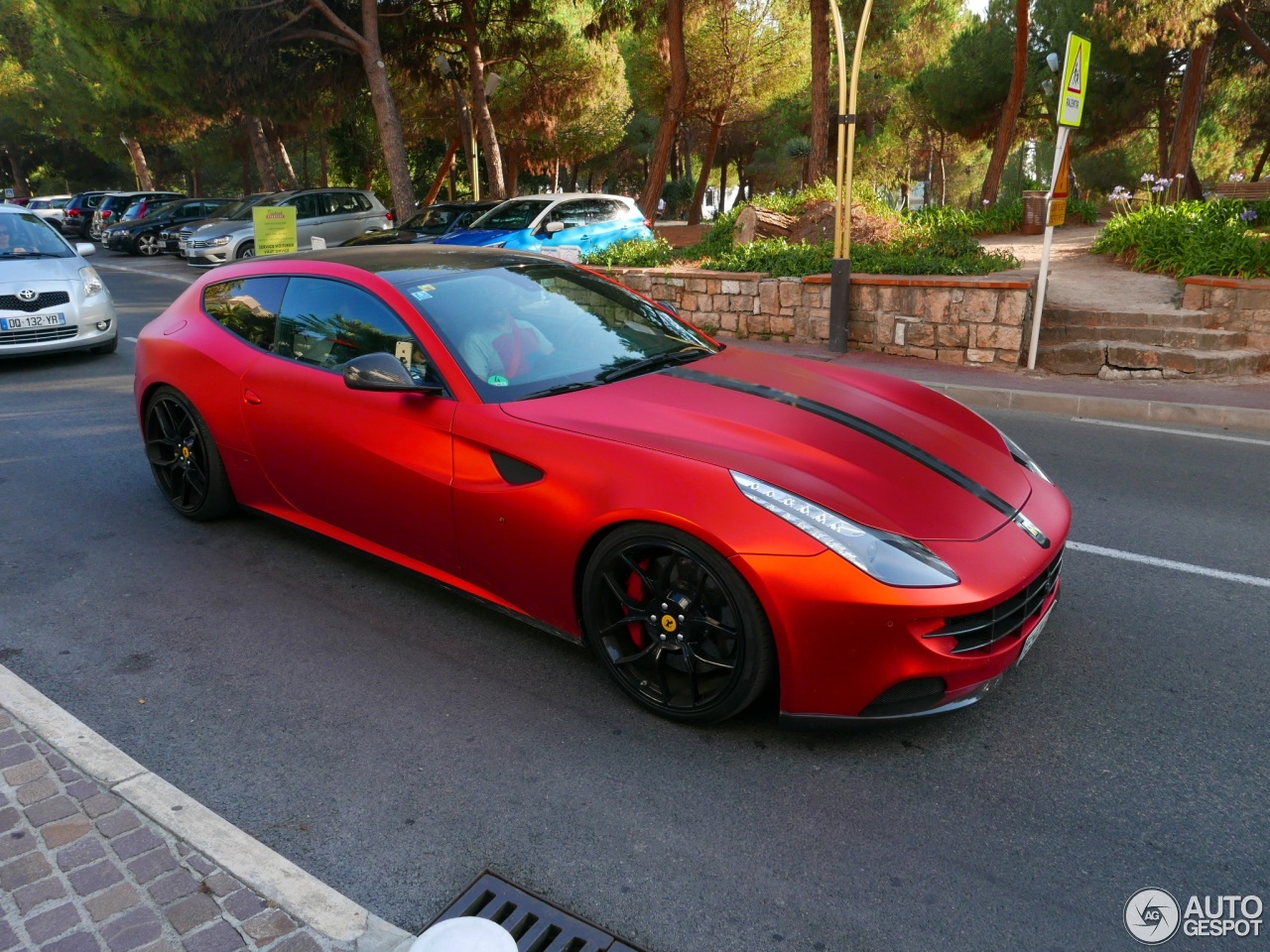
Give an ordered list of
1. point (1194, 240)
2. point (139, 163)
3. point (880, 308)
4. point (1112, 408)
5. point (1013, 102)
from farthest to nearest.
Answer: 1. point (139, 163)
2. point (1013, 102)
3. point (1194, 240)
4. point (880, 308)
5. point (1112, 408)

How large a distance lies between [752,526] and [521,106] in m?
30.7

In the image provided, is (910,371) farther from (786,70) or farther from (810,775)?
(786,70)

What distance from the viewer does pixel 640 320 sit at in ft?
15.0

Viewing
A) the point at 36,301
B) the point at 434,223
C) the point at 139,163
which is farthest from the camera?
the point at 139,163

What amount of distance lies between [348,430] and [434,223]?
13.2m

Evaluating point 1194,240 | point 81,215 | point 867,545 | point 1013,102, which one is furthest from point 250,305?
point 81,215

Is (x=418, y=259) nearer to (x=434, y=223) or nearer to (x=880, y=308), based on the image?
(x=880, y=308)

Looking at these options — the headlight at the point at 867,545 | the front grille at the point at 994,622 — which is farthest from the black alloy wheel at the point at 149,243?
the front grille at the point at 994,622

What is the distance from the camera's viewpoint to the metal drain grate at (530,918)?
7.89 feet

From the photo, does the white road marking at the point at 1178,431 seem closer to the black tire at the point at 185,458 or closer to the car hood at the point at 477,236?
the black tire at the point at 185,458

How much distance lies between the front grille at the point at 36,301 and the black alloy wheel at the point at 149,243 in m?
18.7

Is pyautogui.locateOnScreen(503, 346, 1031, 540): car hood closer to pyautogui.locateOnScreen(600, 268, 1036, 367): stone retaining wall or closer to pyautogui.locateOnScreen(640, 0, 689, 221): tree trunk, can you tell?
pyautogui.locateOnScreen(600, 268, 1036, 367): stone retaining wall

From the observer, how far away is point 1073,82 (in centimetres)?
865

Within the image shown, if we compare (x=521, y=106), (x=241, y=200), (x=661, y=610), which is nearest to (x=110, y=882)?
(x=661, y=610)
